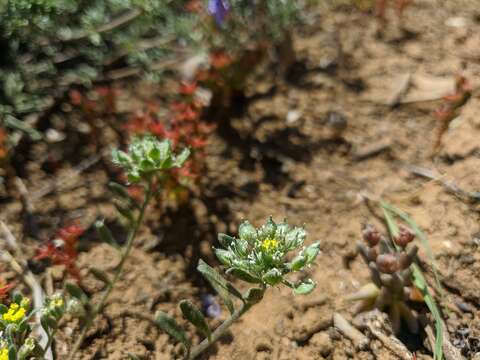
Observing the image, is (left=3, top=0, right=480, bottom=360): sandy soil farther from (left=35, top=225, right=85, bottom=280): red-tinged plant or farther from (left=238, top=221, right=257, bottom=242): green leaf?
(left=238, top=221, right=257, bottom=242): green leaf

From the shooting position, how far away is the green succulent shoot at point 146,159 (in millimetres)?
2227

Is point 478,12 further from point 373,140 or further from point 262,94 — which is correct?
point 262,94

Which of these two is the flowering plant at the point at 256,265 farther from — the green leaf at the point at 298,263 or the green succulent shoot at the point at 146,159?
the green succulent shoot at the point at 146,159

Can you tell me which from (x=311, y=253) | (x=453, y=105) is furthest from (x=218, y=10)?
(x=311, y=253)

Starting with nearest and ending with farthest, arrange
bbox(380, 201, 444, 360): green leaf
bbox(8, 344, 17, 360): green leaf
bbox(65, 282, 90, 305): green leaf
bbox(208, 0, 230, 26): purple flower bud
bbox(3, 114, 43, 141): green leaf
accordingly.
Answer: bbox(8, 344, 17, 360): green leaf < bbox(65, 282, 90, 305): green leaf < bbox(380, 201, 444, 360): green leaf < bbox(3, 114, 43, 141): green leaf < bbox(208, 0, 230, 26): purple flower bud

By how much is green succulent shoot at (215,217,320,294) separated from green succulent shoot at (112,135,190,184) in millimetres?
453

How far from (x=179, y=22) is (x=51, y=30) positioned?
2.48 ft

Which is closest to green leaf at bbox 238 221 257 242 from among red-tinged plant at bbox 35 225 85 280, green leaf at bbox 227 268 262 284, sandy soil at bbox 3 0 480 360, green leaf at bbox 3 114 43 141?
green leaf at bbox 227 268 262 284

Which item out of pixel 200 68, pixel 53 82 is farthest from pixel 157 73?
pixel 53 82

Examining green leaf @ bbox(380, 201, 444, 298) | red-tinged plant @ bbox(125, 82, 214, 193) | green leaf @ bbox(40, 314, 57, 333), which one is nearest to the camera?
green leaf @ bbox(40, 314, 57, 333)

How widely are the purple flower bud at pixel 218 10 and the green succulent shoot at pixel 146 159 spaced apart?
132 centimetres

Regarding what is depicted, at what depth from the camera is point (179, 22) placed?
3.49 meters

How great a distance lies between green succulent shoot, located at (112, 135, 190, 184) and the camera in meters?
2.23

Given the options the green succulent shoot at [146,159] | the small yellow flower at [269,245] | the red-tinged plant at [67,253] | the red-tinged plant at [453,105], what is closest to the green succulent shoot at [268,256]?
the small yellow flower at [269,245]
